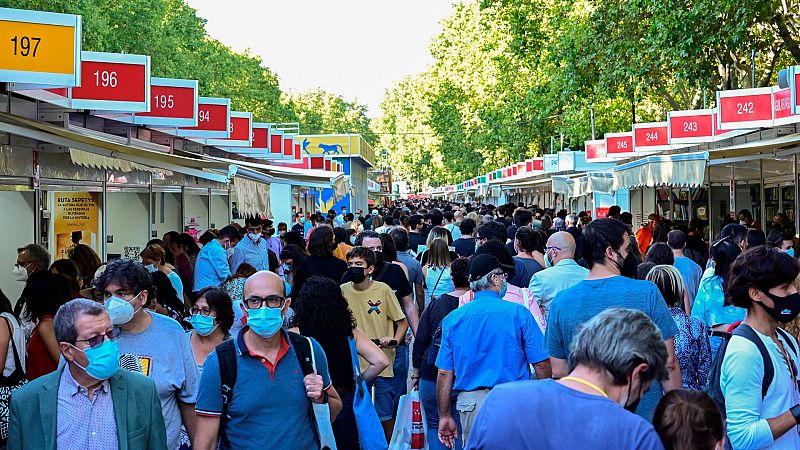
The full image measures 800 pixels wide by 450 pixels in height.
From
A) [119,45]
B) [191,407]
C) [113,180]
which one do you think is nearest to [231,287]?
[191,407]

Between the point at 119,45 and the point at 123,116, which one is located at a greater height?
the point at 119,45

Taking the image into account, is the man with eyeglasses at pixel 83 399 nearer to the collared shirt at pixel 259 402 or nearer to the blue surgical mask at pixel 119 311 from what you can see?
the collared shirt at pixel 259 402

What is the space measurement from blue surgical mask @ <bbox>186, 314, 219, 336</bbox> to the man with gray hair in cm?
355

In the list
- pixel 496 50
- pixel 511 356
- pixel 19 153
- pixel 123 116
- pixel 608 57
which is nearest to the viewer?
pixel 511 356

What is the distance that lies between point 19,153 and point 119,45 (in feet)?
111

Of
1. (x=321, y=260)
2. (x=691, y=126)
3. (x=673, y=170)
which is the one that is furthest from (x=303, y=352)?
(x=691, y=126)

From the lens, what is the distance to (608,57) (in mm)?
23203

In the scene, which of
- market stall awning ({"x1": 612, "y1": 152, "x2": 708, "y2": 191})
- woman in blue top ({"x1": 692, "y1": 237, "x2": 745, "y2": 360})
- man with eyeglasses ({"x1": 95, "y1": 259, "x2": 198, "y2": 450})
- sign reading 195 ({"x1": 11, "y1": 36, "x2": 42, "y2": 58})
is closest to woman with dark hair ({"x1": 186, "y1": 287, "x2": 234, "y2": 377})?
man with eyeglasses ({"x1": 95, "y1": 259, "x2": 198, "y2": 450})

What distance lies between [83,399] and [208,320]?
233 cm

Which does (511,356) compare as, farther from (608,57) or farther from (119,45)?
(119,45)

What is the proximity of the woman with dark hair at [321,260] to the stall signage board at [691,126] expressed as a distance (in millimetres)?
14018

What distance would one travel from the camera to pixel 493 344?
6012 mm

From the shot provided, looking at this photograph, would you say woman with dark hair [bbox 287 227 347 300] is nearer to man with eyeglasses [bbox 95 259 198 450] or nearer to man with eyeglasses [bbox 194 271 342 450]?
man with eyeglasses [bbox 95 259 198 450]

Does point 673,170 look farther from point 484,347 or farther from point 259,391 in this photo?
point 259,391
